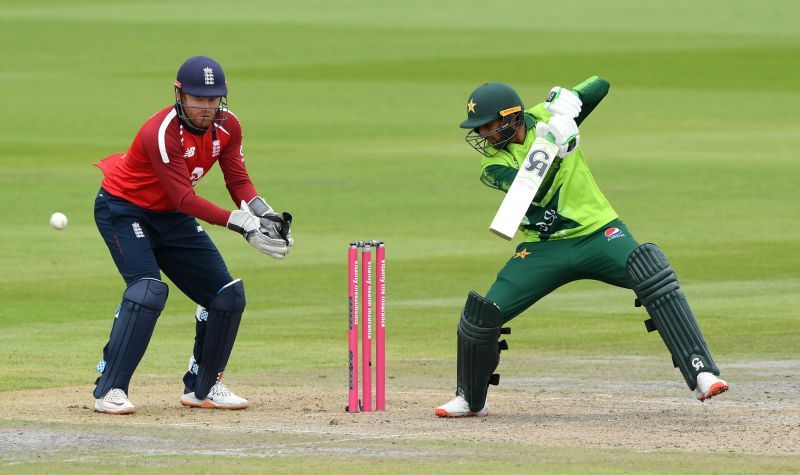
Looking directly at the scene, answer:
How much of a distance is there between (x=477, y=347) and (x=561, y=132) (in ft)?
4.21

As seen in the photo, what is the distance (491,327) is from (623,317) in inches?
222

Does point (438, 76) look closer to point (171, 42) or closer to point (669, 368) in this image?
point (171, 42)

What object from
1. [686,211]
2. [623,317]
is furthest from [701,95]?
[623,317]

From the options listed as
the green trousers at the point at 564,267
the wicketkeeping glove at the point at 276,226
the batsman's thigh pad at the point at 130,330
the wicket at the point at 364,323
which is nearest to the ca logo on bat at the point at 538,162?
the green trousers at the point at 564,267

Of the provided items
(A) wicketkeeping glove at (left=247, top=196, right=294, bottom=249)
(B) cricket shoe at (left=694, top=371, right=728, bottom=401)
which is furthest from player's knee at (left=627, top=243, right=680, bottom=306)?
(A) wicketkeeping glove at (left=247, top=196, right=294, bottom=249)

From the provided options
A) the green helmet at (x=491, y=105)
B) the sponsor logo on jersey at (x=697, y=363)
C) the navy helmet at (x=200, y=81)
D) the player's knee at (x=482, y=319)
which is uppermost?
the navy helmet at (x=200, y=81)

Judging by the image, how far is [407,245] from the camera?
20750 millimetres

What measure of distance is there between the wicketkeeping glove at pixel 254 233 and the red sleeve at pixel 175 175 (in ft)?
0.21

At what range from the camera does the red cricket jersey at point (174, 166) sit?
1031cm

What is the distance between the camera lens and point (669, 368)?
12.5 meters

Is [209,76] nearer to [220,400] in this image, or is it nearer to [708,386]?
[220,400]

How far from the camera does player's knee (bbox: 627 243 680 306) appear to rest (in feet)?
32.6

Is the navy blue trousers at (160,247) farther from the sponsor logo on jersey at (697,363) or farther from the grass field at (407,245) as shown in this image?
the sponsor logo on jersey at (697,363)

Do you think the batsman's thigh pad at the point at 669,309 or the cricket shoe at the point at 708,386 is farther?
the batsman's thigh pad at the point at 669,309
